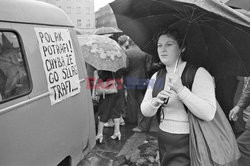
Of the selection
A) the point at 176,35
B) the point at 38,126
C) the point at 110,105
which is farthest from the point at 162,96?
the point at 110,105

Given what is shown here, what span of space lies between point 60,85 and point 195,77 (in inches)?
51.0

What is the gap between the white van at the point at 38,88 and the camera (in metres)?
1.75

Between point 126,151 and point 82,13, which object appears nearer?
point 126,151

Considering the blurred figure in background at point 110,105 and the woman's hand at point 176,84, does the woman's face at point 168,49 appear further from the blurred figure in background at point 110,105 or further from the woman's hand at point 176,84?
the blurred figure in background at point 110,105

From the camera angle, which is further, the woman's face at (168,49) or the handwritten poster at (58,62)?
the handwritten poster at (58,62)

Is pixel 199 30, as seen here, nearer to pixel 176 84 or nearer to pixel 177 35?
pixel 177 35

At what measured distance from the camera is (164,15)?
6.22ft

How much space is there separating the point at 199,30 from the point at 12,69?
60.0 inches

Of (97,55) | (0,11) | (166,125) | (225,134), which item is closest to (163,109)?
(166,125)

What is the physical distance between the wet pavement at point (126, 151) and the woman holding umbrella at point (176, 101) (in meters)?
1.68

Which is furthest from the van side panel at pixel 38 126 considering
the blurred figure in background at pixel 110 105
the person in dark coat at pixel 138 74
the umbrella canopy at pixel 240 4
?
the person in dark coat at pixel 138 74

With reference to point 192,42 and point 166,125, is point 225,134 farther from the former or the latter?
point 192,42

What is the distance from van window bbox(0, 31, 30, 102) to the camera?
176 cm

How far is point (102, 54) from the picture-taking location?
3549 millimetres
